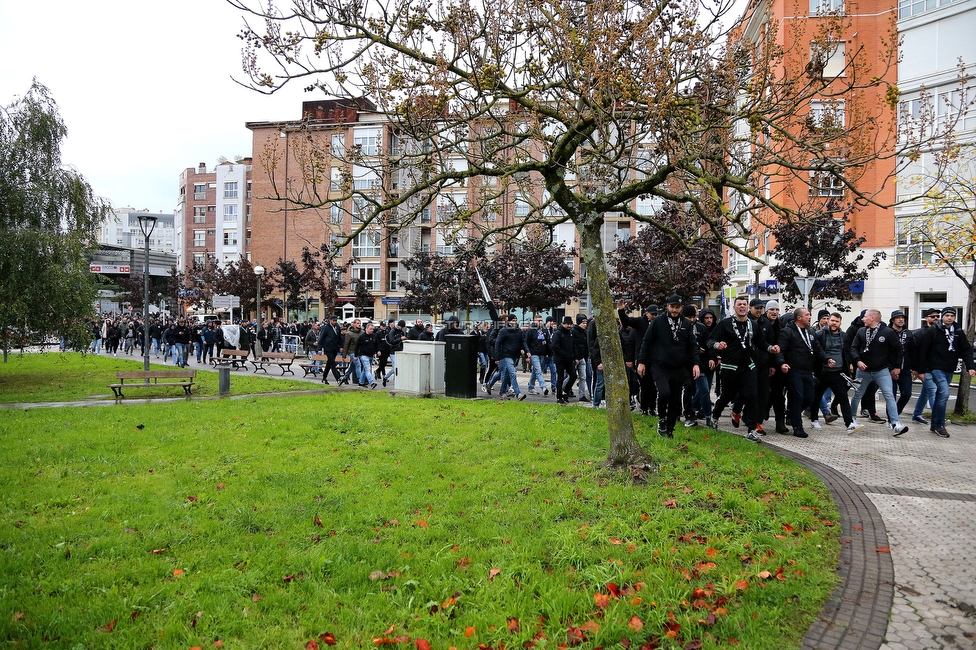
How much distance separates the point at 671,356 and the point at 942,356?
4.71 metres

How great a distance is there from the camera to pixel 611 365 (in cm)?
723

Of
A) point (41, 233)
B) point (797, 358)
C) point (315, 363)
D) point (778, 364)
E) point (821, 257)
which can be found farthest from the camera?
point (821, 257)

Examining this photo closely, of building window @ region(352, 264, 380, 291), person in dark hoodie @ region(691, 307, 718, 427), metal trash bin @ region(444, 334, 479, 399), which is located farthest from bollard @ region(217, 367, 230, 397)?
building window @ region(352, 264, 380, 291)

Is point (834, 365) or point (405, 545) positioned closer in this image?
point (405, 545)

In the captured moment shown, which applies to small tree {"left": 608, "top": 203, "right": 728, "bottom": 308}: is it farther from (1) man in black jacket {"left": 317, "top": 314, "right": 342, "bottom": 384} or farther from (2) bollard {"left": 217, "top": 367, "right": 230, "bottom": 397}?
(2) bollard {"left": 217, "top": 367, "right": 230, "bottom": 397}

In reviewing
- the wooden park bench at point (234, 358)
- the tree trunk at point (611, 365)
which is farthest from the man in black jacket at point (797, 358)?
the wooden park bench at point (234, 358)

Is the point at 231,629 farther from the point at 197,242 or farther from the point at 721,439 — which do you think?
the point at 197,242

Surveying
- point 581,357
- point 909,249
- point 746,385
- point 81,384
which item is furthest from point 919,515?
point 909,249

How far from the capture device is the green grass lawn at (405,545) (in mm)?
3686

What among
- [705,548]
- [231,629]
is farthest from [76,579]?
[705,548]

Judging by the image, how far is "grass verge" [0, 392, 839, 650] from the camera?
12.1 ft

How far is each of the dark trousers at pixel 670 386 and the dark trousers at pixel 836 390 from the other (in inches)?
117

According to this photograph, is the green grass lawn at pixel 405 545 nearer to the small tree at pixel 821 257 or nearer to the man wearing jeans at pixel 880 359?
the man wearing jeans at pixel 880 359

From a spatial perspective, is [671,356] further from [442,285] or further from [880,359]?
[442,285]
